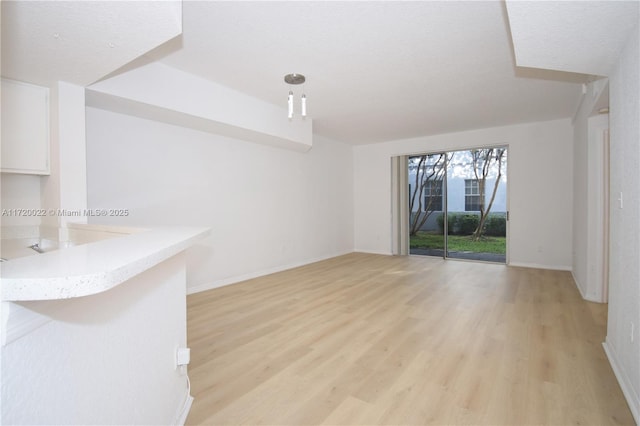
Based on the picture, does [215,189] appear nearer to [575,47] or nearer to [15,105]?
[15,105]

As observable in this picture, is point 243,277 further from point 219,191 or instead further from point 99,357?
point 99,357

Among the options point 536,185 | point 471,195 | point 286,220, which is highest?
point 536,185

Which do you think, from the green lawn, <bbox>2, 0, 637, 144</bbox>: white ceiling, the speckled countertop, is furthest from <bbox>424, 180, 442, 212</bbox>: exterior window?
the speckled countertop

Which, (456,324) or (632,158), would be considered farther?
(456,324)

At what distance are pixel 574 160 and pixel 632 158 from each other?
3830 millimetres

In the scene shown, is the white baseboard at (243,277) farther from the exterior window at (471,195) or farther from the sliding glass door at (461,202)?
the exterior window at (471,195)

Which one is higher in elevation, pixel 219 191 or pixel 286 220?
pixel 219 191

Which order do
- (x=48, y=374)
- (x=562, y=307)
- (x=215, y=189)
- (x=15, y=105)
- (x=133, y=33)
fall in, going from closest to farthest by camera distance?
(x=48, y=374), (x=133, y=33), (x=15, y=105), (x=562, y=307), (x=215, y=189)

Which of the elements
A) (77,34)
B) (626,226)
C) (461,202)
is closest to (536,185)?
(461,202)

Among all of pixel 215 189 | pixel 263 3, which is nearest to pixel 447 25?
pixel 263 3

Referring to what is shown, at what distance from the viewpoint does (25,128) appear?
2373 millimetres

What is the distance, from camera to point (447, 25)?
2.43m

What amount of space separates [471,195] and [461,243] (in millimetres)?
1366

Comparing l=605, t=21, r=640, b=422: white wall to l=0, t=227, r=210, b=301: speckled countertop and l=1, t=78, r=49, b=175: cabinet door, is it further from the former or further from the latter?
l=1, t=78, r=49, b=175: cabinet door
